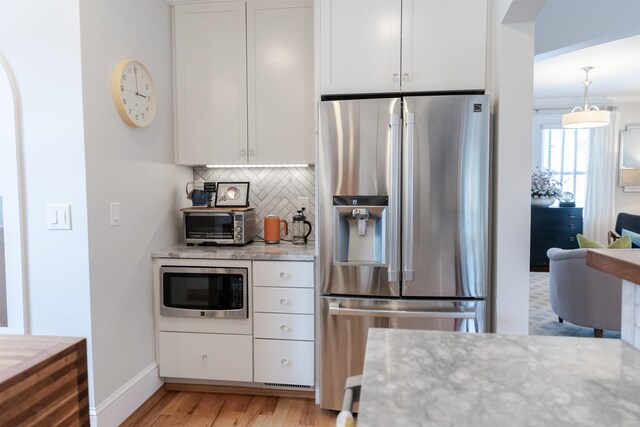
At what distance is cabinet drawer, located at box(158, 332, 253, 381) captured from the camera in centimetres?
232

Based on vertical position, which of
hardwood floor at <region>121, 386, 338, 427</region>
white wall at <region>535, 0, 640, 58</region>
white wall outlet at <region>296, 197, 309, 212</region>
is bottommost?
hardwood floor at <region>121, 386, 338, 427</region>

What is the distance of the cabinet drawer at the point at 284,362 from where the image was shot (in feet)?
7.48

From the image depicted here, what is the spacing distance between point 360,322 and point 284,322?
18.6 inches

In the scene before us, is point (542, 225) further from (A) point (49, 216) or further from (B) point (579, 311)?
(A) point (49, 216)

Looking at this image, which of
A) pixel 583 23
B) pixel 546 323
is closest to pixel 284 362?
pixel 546 323

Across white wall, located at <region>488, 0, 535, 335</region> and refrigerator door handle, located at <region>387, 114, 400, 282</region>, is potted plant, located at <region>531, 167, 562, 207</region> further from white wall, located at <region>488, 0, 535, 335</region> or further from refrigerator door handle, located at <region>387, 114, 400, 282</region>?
refrigerator door handle, located at <region>387, 114, 400, 282</region>

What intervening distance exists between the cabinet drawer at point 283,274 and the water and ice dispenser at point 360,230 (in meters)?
0.25

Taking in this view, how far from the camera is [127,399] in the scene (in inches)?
84.1

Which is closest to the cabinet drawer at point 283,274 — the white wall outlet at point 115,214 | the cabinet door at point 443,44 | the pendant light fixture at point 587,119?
the white wall outlet at point 115,214

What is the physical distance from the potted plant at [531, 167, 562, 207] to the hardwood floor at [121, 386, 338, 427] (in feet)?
16.4

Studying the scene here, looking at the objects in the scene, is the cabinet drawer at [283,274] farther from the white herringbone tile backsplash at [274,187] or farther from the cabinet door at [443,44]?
the cabinet door at [443,44]

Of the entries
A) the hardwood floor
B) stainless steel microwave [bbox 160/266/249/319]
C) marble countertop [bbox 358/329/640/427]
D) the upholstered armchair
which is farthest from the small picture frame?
the upholstered armchair

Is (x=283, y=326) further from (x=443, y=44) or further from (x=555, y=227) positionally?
(x=555, y=227)

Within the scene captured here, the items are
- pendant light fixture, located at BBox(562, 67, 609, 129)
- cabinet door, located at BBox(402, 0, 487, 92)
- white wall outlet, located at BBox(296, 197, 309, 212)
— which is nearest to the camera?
cabinet door, located at BBox(402, 0, 487, 92)
